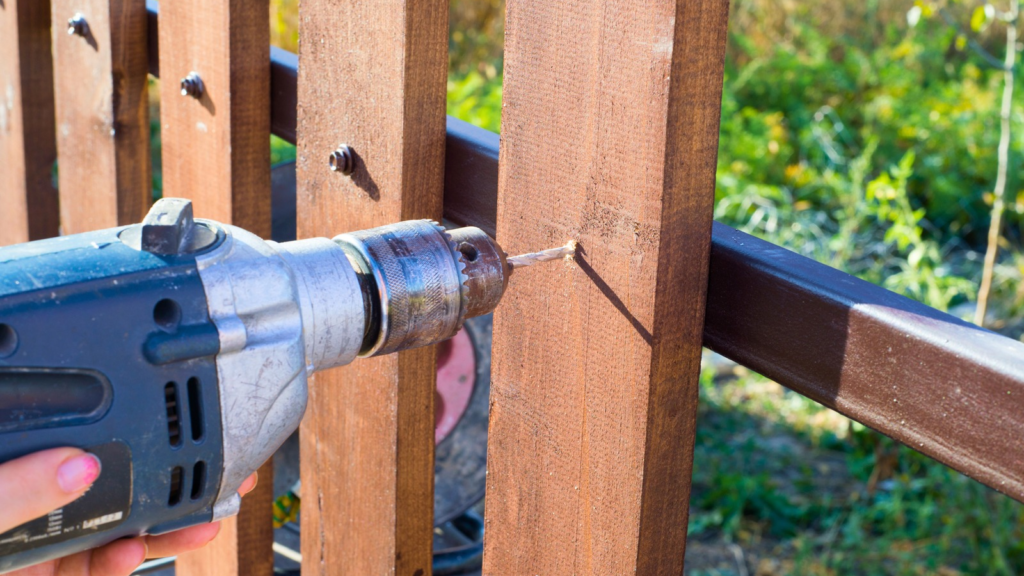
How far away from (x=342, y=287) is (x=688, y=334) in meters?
0.32

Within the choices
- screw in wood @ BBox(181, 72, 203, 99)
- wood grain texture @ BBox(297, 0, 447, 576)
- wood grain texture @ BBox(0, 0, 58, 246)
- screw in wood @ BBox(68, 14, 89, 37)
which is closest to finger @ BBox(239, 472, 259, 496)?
wood grain texture @ BBox(297, 0, 447, 576)

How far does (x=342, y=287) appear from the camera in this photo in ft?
3.05

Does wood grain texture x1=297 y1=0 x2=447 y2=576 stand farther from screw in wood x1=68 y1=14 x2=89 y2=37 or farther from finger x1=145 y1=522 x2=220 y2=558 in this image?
screw in wood x1=68 y1=14 x2=89 y2=37

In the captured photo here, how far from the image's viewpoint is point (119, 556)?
3.38ft

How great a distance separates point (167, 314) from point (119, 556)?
12.2 inches

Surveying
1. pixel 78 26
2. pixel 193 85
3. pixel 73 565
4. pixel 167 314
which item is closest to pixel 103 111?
pixel 78 26

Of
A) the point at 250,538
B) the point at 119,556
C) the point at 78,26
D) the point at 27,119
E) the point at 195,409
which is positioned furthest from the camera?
the point at 27,119

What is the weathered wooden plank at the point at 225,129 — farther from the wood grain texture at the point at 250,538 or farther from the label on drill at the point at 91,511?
the label on drill at the point at 91,511

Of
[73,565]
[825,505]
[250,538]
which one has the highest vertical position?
[73,565]

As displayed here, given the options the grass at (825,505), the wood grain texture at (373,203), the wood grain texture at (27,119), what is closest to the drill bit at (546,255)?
the wood grain texture at (373,203)

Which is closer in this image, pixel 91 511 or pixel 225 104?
pixel 91 511

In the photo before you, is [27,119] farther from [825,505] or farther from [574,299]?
[825,505]

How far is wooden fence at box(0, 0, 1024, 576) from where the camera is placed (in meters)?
0.81

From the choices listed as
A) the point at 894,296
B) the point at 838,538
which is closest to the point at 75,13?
the point at 894,296
